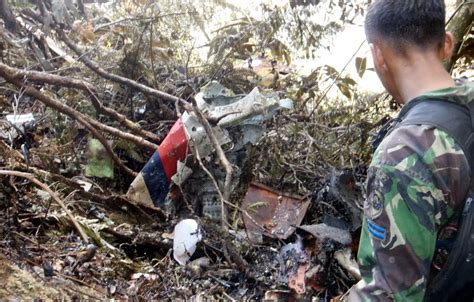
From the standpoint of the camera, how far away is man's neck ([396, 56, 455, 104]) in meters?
1.12

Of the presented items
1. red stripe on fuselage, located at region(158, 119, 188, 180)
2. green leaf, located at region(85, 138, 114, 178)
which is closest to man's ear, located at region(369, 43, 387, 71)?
red stripe on fuselage, located at region(158, 119, 188, 180)

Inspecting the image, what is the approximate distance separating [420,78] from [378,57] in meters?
0.12

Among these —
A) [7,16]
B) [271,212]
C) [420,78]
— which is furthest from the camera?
[7,16]

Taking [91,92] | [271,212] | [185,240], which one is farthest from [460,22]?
[91,92]

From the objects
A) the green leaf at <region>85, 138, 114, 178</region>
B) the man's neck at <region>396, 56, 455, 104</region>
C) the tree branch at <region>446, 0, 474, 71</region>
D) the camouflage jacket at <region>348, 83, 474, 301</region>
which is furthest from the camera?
the green leaf at <region>85, 138, 114, 178</region>

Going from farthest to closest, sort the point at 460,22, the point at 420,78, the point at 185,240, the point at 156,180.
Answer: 1. the point at 156,180
2. the point at 460,22
3. the point at 185,240
4. the point at 420,78

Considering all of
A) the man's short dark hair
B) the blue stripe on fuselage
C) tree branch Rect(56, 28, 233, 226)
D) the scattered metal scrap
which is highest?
the man's short dark hair

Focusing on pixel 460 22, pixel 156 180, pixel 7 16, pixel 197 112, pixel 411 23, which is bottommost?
pixel 156 180

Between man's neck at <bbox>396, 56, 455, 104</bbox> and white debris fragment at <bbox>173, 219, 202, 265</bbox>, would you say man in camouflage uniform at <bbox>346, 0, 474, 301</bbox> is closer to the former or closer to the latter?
man's neck at <bbox>396, 56, 455, 104</bbox>

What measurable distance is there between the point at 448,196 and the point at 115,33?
3.35m

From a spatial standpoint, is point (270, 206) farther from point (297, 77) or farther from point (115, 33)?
point (115, 33)

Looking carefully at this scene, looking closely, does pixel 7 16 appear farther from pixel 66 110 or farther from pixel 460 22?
pixel 460 22

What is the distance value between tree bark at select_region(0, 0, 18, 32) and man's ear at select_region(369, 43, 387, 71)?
288 cm

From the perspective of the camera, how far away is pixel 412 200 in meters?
1.02
